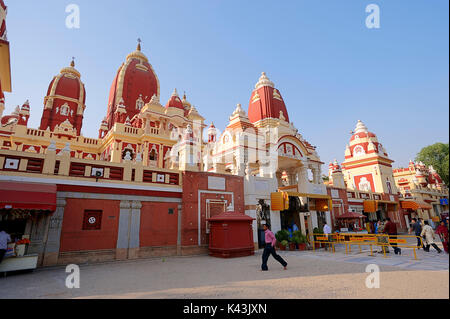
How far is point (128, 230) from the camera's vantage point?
36.7 ft

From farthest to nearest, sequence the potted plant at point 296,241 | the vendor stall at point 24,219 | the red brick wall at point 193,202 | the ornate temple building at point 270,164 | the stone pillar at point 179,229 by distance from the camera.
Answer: the ornate temple building at point 270,164 < the potted plant at point 296,241 < the red brick wall at point 193,202 < the stone pillar at point 179,229 < the vendor stall at point 24,219

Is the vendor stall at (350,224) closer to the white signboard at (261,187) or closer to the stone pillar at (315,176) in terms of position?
the stone pillar at (315,176)

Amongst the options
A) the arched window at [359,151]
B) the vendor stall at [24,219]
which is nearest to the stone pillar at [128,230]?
the vendor stall at [24,219]

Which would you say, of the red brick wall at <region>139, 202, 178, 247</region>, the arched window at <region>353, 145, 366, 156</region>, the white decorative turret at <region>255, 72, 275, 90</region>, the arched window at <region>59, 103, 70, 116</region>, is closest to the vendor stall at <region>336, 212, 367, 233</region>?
the arched window at <region>353, 145, 366, 156</region>

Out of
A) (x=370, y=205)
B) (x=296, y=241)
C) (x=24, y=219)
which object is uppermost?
(x=370, y=205)

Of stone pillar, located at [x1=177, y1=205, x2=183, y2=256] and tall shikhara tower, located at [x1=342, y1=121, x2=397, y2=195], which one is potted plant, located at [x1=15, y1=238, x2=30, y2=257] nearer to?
stone pillar, located at [x1=177, y1=205, x2=183, y2=256]

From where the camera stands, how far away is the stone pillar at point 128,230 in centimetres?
1089

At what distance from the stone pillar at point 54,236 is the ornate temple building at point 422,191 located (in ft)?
112

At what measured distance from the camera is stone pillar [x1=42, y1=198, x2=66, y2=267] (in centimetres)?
927

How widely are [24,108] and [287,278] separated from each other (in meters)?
28.5

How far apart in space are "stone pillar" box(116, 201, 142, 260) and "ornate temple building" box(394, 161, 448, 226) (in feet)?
102

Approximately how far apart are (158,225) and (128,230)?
56.4 inches

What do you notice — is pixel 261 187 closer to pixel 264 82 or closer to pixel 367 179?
pixel 264 82
